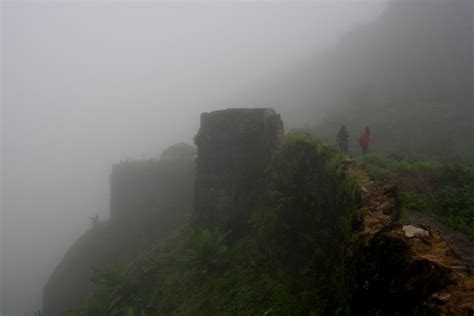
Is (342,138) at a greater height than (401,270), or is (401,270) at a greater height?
(342,138)

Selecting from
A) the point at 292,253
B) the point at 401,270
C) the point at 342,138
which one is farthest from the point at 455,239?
the point at 342,138

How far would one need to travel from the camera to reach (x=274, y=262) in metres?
9.26

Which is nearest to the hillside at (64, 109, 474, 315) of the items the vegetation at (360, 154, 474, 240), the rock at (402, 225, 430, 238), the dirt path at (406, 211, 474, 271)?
the rock at (402, 225, 430, 238)

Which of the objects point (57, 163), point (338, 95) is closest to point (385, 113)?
point (338, 95)

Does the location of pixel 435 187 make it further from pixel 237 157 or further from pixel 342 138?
pixel 237 157

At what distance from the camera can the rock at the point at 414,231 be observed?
15.6ft

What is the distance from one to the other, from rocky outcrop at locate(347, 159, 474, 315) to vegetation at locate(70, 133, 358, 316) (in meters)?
0.65

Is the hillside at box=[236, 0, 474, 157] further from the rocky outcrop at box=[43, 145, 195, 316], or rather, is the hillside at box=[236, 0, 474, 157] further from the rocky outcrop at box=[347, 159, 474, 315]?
the rocky outcrop at box=[347, 159, 474, 315]

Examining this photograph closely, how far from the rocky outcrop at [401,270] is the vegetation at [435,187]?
89.4 inches

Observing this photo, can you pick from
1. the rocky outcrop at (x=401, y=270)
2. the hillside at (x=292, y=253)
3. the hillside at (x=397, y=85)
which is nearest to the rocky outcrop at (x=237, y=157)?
the hillside at (x=292, y=253)

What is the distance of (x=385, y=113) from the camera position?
22.3 m

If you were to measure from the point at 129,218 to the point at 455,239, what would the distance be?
1776 centimetres

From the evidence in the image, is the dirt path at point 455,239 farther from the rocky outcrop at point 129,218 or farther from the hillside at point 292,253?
the rocky outcrop at point 129,218

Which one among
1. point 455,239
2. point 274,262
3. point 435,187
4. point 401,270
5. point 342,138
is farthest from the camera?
point 342,138
